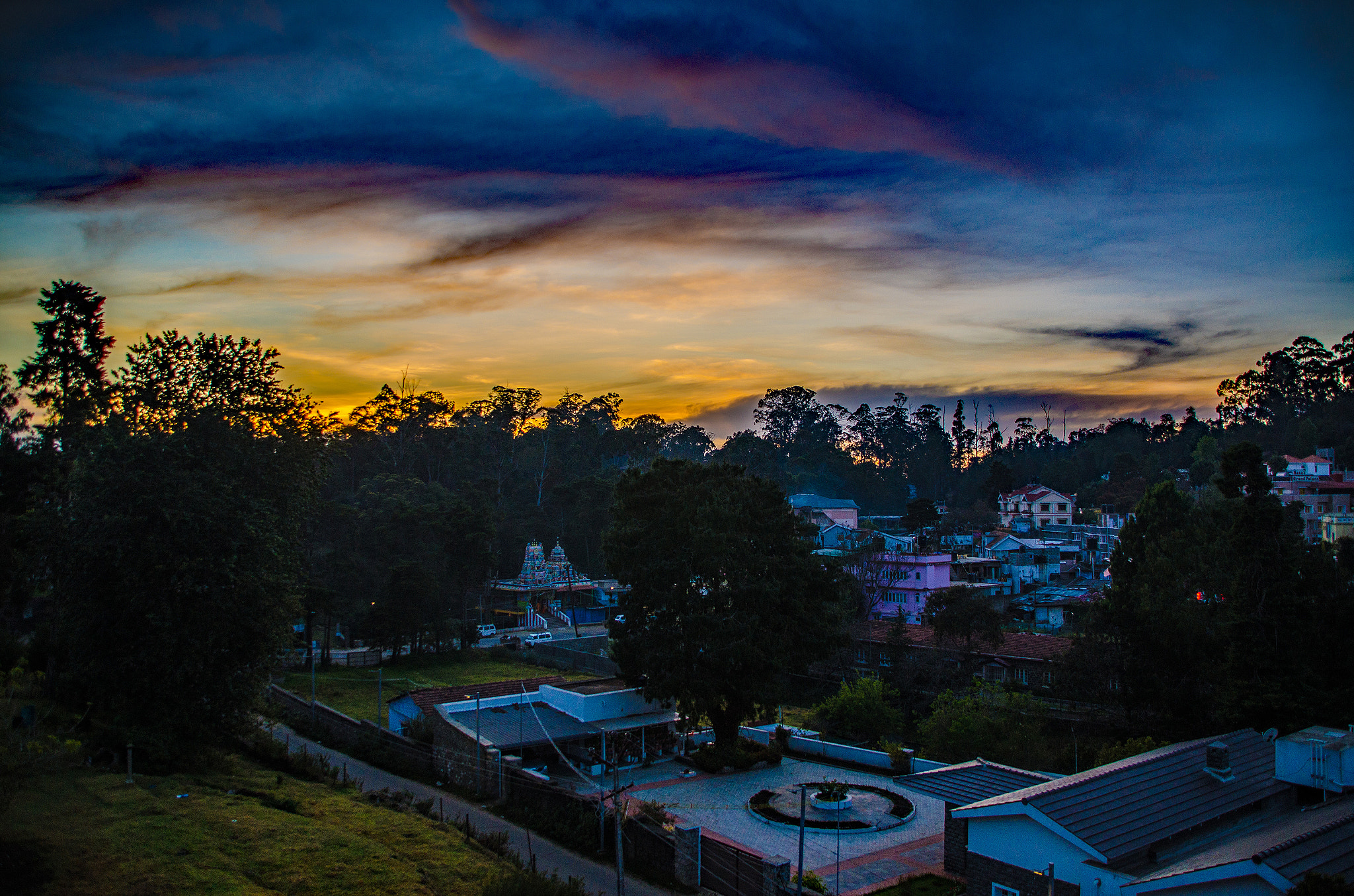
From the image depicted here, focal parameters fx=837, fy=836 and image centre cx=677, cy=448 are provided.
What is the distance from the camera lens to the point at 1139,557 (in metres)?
34.1

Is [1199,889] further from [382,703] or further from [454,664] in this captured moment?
[454,664]

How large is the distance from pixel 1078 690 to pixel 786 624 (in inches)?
393

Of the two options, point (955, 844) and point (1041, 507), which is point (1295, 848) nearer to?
point (955, 844)

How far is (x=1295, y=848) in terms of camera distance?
9.96 m

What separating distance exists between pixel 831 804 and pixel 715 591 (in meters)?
6.29

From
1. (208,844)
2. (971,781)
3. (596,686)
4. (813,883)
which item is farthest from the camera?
(596,686)

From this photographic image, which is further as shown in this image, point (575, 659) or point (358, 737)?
point (575, 659)

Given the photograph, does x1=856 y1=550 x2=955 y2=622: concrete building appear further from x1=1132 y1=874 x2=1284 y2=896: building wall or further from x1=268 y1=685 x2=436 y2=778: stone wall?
x1=1132 y1=874 x2=1284 y2=896: building wall

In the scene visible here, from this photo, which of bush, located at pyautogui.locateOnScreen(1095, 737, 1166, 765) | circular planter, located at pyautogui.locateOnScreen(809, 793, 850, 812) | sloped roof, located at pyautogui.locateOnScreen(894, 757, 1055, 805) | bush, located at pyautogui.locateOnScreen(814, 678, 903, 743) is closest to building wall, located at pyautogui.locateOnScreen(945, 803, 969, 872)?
Answer: sloped roof, located at pyautogui.locateOnScreen(894, 757, 1055, 805)

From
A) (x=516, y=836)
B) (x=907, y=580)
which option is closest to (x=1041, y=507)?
(x=907, y=580)

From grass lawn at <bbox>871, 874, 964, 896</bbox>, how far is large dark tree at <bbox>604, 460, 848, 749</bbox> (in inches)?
297

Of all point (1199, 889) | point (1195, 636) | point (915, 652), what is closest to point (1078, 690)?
point (1195, 636)

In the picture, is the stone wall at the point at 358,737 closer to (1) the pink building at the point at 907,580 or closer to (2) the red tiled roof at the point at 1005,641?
(2) the red tiled roof at the point at 1005,641

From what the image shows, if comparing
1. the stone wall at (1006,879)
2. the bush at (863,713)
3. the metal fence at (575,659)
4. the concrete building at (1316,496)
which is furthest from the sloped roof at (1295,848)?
the concrete building at (1316,496)
